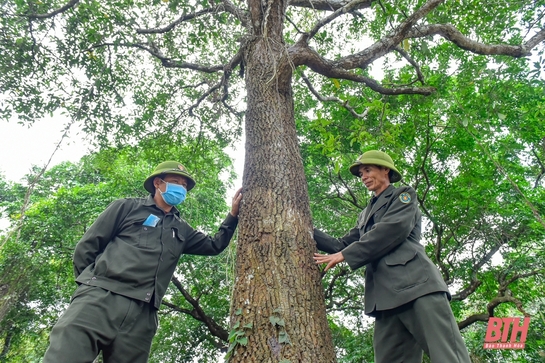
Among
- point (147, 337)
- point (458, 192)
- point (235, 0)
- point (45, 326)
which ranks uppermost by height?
point (235, 0)

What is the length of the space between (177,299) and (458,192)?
22.9ft

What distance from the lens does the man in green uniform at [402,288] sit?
6.37ft

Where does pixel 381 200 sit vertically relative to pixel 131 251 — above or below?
above

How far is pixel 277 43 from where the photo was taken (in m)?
3.65

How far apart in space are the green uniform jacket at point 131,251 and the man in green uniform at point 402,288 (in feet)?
3.90

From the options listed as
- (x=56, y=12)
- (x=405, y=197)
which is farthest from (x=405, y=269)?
(x=56, y=12)

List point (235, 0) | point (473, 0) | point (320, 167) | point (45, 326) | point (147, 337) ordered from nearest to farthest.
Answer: point (147, 337) → point (473, 0) → point (235, 0) → point (320, 167) → point (45, 326)

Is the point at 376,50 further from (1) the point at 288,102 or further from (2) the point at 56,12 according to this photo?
(2) the point at 56,12

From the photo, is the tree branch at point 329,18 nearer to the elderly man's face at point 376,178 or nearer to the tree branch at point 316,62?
the tree branch at point 316,62

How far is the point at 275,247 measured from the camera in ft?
7.39

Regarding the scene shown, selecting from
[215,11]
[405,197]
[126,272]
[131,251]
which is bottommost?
[126,272]

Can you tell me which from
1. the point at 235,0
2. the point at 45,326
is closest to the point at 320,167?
the point at 235,0

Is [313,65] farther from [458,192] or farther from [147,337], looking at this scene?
[458,192]

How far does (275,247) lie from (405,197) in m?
1.00
